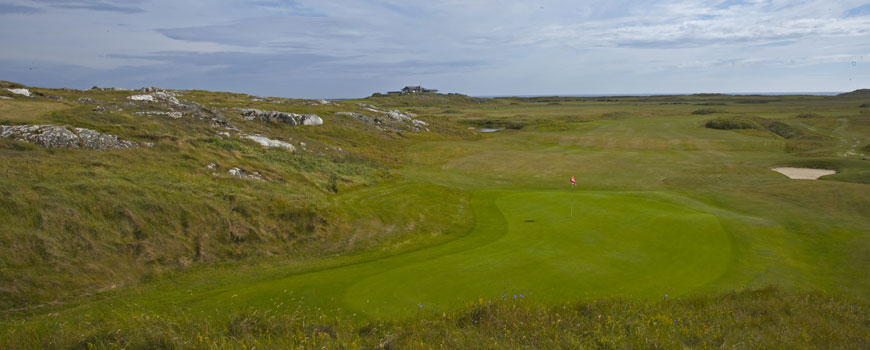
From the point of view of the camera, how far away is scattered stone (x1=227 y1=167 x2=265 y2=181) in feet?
67.9

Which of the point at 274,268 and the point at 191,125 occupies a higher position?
the point at 191,125

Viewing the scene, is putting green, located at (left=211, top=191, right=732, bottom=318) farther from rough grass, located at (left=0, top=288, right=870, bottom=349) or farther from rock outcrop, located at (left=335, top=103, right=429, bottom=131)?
rock outcrop, located at (left=335, top=103, right=429, bottom=131)

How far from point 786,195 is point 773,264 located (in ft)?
41.2

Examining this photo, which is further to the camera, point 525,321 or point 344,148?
point 344,148

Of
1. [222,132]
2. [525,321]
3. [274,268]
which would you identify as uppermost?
[222,132]

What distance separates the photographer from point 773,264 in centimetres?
1276

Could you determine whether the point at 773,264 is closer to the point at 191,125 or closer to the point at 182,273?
the point at 182,273

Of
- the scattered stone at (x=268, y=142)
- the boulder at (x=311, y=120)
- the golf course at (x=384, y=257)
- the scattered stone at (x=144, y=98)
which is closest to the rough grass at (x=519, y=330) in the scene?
the golf course at (x=384, y=257)

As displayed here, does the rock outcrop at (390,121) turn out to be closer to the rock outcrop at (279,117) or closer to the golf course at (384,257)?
the rock outcrop at (279,117)

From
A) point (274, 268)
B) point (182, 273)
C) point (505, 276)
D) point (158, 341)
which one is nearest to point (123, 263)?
point (182, 273)

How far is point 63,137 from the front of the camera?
19797 millimetres

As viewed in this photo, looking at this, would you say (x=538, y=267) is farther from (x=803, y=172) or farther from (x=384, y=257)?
(x=803, y=172)

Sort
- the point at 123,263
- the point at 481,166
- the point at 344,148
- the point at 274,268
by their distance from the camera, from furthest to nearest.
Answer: the point at 344,148 < the point at 481,166 < the point at 274,268 < the point at 123,263

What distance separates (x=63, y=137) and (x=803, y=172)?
49432mm
